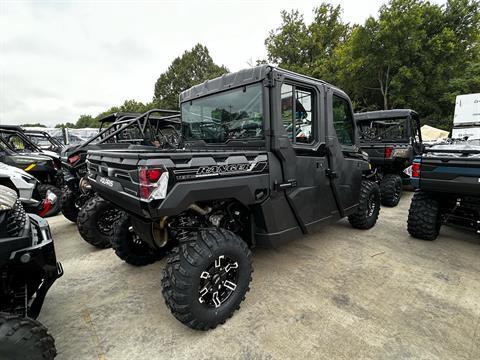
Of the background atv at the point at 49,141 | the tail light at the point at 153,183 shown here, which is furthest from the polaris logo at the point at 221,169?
the background atv at the point at 49,141

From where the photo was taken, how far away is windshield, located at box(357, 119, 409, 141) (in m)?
6.09

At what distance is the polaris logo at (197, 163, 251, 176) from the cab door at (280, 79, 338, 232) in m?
0.47

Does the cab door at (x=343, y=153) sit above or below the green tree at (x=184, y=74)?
below

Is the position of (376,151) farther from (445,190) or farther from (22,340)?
(22,340)

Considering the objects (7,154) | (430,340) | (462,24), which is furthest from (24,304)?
(462,24)

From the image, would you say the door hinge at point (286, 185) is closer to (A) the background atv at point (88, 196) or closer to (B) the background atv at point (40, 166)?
(A) the background atv at point (88, 196)

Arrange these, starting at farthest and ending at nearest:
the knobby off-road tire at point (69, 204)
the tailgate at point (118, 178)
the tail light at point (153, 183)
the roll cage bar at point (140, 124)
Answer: the roll cage bar at point (140, 124)
the knobby off-road tire at point (69, 204)
the tailgate at point (118, 178)
the tail light at point (153, 183)

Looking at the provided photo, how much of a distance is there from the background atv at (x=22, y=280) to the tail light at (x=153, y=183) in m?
0.75

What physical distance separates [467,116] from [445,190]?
8677 mm

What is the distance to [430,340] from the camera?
6.34ft

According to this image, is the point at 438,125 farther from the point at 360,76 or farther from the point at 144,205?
the point at 144,205

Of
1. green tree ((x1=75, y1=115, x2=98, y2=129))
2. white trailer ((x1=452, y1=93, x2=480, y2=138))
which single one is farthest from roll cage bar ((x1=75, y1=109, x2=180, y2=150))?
green tree ((x1=75, y1=115, x2=98, y2=129))

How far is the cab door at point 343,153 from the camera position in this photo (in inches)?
117

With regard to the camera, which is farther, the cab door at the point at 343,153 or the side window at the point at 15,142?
the side window at the point at 15,142
